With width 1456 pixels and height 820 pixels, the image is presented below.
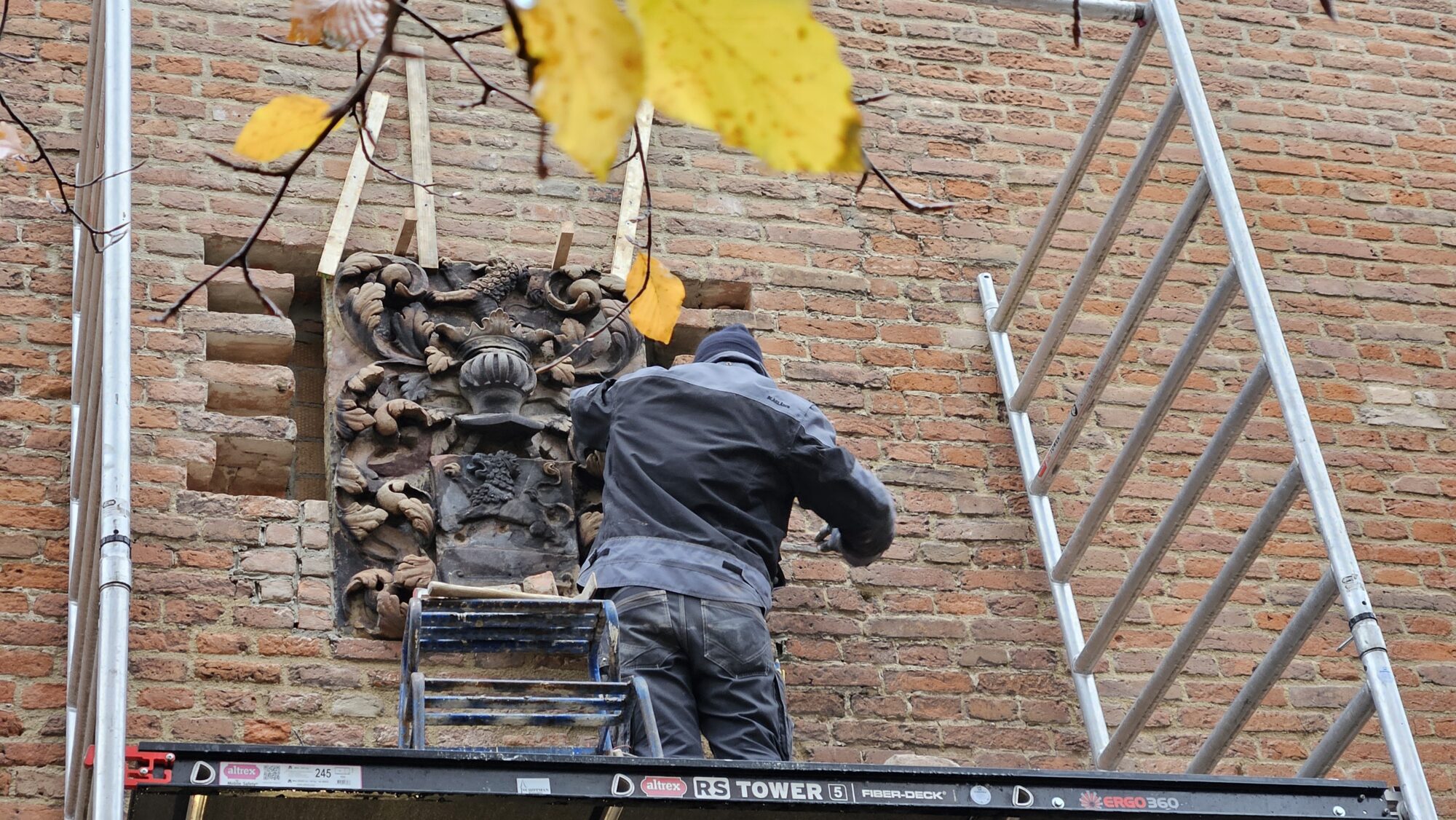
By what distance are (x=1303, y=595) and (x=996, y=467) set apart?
932 millimetres

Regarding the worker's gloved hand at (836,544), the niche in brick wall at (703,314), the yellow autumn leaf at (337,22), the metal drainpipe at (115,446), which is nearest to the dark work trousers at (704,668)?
the worker's gloved hand at (836,544)

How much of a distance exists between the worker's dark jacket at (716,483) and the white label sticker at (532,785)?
102 centimetres

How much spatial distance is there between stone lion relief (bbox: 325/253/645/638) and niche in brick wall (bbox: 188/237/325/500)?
16 cm

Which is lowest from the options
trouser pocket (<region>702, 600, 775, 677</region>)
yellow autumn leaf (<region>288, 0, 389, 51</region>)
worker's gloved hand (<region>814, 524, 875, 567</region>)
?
yellow autumn leaf (<region>288, 0, 389, 51</region>)

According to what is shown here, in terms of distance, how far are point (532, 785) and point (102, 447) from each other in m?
1.10

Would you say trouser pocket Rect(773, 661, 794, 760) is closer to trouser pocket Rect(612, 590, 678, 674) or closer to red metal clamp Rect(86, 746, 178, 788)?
trouser pocket Rect(612, 590, 678, 674)

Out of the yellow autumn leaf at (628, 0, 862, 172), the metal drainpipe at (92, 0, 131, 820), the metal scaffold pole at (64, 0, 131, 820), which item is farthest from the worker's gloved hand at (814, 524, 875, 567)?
the yellow autumn leaf at (628, 0, 862, 172)

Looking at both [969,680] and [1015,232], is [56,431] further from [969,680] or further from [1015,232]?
[1015,232]

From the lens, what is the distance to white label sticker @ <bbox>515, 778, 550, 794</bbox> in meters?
3.16

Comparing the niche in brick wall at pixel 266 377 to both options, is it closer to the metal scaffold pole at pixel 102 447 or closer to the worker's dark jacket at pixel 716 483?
the metal scaffold pole at pixel 102 447

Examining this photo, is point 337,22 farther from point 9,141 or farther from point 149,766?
point 9,141

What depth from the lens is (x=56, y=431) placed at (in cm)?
476

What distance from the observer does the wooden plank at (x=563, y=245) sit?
5203 millimetres

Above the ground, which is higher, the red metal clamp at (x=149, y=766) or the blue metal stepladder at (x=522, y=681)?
the blue metal stepladder at (x=522, y=681)
